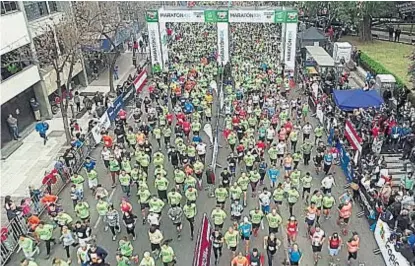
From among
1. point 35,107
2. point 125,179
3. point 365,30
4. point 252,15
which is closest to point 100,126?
point 35,107

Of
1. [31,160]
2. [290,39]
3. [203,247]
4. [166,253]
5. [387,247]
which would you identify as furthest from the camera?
[290,39]

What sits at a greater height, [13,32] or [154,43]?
[13,32]

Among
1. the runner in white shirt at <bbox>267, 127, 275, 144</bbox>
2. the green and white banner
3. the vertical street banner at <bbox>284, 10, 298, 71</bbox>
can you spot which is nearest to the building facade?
the green and white banner

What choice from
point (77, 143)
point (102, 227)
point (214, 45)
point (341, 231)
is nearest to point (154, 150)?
point (77, 143)

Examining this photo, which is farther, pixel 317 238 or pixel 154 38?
pixel 154 38

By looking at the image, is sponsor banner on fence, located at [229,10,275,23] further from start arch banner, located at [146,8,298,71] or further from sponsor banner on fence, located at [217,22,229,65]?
sponsor banner on fence, located at [217,22,229,65]

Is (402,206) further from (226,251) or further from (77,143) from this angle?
(77,143)

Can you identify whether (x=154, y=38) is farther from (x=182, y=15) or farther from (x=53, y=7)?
(x=53, y=7)

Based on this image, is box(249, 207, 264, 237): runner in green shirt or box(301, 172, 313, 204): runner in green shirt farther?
box(301, 172, 313, 204): runner in green shirt
